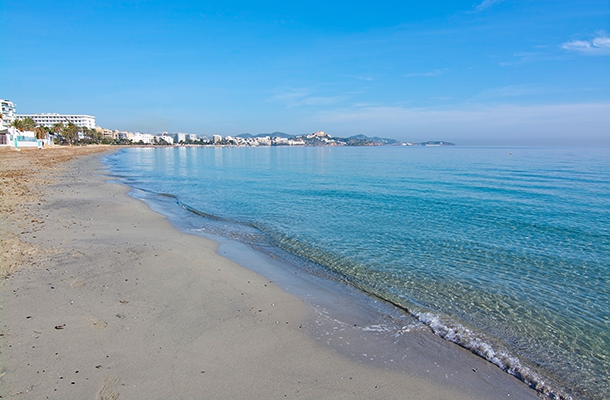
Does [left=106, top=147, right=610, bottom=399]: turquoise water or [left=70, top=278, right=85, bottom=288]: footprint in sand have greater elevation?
[left=70, top=278, right=85, bottom=288]: footprint in sand

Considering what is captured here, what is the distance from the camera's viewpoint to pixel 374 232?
1302cm

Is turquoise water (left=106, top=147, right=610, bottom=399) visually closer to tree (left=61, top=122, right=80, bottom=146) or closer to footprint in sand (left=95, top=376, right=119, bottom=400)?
footprint in sand (left=95, top=376, right=119, bottom=400)

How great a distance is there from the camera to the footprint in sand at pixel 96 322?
5371 millimetres

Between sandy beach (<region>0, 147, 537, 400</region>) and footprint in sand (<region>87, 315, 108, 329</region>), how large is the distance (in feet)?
0.09

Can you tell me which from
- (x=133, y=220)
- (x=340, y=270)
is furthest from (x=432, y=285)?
(x=133, y=220)

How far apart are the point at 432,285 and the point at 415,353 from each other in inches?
123

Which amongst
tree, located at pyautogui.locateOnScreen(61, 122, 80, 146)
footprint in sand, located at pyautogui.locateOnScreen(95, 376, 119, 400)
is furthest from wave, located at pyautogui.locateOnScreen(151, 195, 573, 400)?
tree, located at pyautogui.locateOnScreen(61, 122, 80, 146)

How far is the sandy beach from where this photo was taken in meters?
4.21

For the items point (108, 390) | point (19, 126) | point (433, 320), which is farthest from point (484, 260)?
point (19, 126)

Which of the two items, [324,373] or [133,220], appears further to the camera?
[133,220]

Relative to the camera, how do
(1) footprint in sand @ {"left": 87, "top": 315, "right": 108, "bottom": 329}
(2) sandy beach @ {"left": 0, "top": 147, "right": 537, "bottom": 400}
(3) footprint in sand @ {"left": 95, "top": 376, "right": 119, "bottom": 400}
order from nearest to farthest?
1. (3) footprint in sand @ {"left": 95, "top": 376, "right": 119, "bottom": 400}
2. (2) sandy beach @ {"left": 0, "top": 147, "right": 537, "bottom": 400}
3. (1) footprint in sand @ {"left": 87, "top": 315, "right": 108, "bottom": 329}

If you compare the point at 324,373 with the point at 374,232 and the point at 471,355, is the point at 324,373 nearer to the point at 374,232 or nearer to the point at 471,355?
the point at 471,355

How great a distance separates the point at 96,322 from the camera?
5496mm

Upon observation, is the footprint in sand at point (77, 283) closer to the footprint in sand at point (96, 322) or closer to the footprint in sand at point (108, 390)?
the footprint in sand at point (96, 322)
